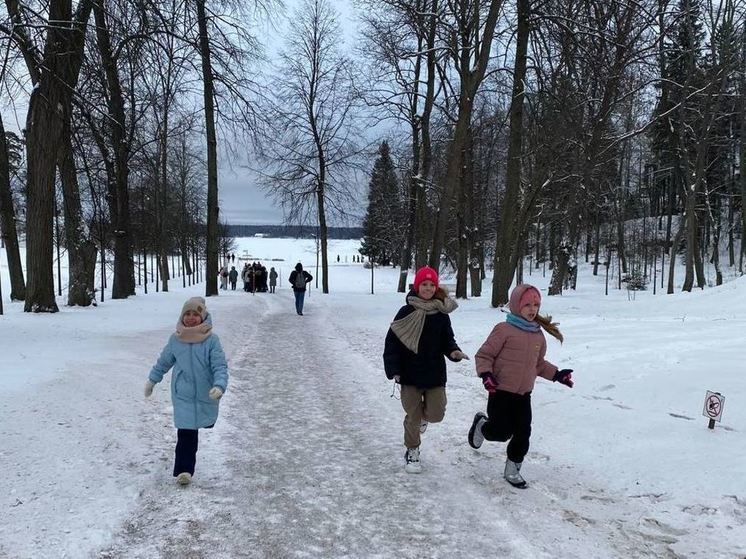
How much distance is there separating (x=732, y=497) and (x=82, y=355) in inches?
318

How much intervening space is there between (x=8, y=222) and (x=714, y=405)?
20.1m

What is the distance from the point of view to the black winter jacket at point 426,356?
4.84m

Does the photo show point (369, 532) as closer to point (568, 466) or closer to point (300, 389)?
point (568, 466)

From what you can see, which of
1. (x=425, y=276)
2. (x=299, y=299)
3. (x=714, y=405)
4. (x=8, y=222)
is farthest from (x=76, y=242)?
(x=714, y=405)

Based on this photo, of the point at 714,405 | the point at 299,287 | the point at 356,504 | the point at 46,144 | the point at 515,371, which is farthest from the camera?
the point at 299,287

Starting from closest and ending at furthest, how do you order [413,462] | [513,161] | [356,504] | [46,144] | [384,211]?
[356,504] < [413,462] < [46,144] < [513,161] < [384,211]

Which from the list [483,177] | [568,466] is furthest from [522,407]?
[483,177]

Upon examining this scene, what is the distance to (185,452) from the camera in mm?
4461

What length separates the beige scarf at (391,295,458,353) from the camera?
4832 mm

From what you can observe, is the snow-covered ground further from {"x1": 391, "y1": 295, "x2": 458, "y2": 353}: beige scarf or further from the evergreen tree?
the evergreen tree

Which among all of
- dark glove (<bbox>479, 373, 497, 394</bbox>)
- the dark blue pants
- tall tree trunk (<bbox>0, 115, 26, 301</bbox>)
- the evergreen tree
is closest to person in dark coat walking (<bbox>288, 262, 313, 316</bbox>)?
the dark blue pants

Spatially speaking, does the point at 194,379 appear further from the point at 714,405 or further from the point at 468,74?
the point at 468,74

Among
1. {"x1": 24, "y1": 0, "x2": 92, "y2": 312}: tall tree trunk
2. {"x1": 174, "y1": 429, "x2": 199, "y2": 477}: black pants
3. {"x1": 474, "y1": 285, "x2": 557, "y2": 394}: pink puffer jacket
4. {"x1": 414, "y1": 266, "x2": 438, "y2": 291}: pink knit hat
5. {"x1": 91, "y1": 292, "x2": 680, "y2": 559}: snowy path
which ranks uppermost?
{"x1": 24, "y1": 0, "x2": 92, "y2": 312}: tall tree trunk

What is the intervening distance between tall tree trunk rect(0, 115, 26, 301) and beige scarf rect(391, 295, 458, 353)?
528 inches
